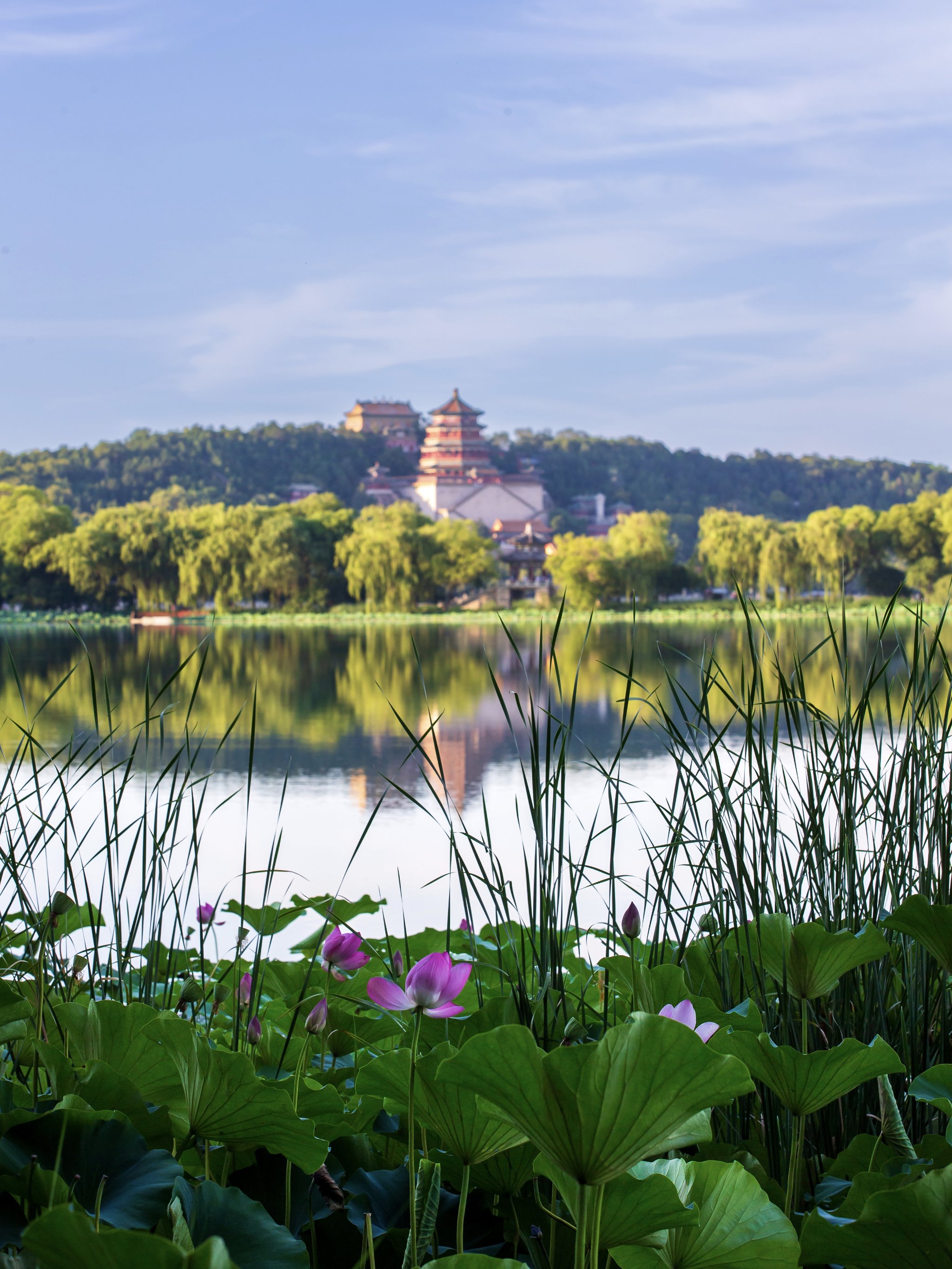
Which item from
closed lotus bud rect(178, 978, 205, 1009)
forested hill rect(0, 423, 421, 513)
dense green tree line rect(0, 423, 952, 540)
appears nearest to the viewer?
closed lotus bud rect(178, 978, 205, 1009)

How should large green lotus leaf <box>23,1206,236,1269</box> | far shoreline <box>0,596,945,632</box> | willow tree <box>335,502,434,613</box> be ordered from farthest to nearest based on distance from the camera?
willow tree <box>335,502,434,613</box>, far shoreline <box>0,596,945,632</box>, large green lotus leaf <box>23,1206,236,1269</box>

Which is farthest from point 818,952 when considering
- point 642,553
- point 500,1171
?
point 642,553

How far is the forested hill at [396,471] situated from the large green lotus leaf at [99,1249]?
171 feet

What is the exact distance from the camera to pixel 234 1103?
1.75ft

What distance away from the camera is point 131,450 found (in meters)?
57.2

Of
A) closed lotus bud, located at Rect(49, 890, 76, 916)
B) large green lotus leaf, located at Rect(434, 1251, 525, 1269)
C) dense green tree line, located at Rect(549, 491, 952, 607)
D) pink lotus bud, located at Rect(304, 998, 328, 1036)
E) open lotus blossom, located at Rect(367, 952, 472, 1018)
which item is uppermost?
dense green tree line, located at Rect(549, 491, 952, 607)

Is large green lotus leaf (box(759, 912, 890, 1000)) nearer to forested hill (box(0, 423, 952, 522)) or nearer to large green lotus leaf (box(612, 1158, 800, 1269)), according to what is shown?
large green lotus leaf (box(612, 1158, 800, 1269))

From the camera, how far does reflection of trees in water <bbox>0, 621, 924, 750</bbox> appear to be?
291 inches

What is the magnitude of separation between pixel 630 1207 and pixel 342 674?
1231cm

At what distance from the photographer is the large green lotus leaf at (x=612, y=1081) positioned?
421 millimetres

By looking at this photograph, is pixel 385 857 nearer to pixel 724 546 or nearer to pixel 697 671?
pixel 697 671

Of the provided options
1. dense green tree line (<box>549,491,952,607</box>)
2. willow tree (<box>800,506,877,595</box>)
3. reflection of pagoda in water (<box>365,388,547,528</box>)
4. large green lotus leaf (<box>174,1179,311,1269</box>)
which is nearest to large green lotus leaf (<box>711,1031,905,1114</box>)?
large green lotus leaf (<box>174,1179,311,1269</box>)

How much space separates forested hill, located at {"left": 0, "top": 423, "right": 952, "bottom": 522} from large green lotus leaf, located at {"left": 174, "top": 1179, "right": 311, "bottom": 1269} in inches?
2043

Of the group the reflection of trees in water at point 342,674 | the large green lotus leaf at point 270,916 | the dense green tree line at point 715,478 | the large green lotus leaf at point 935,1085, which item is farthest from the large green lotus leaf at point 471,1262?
the dense green tree line at point 715,478
